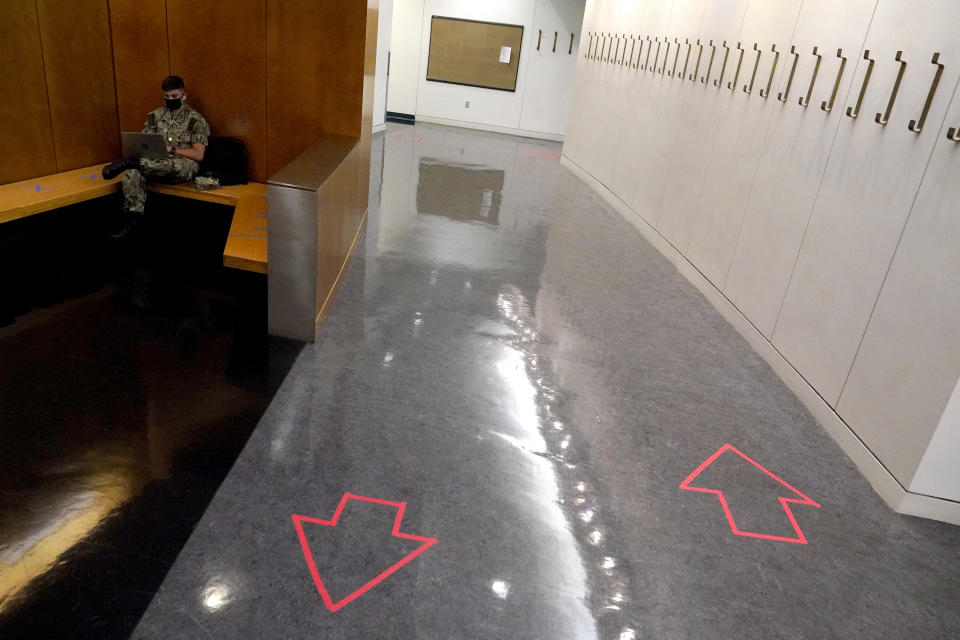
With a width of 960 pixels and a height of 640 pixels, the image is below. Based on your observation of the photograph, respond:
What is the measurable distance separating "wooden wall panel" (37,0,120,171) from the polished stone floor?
6.58 ft

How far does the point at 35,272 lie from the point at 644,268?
423 centimetres

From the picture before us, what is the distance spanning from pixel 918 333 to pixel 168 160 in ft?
13.6

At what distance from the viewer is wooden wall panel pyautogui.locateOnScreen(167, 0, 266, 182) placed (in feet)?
13.9

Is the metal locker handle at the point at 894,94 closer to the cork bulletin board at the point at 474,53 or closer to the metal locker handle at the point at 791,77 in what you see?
the metal locker handle at the point at 791,77

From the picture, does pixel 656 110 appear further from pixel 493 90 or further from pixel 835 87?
pixel 493 90

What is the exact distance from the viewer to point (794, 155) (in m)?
3.84

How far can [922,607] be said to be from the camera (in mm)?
2199

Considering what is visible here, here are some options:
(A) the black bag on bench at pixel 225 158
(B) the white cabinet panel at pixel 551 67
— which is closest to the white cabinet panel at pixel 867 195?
(A) the black bag on bench at pixel 225 158

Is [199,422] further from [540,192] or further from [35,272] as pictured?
[540,192]

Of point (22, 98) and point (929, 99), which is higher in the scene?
point (929, 99)

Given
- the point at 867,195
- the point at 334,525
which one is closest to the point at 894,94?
the point at 867,195

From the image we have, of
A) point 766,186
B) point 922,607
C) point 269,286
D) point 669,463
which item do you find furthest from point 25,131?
point 922,607

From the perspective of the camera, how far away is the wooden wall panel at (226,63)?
4.25m

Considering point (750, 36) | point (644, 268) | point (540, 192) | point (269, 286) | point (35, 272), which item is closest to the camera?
point (269, 286)
